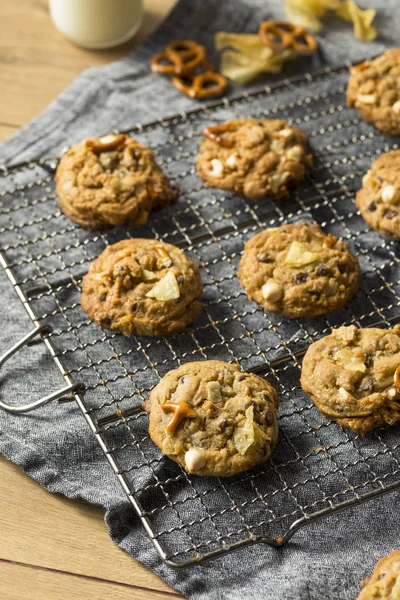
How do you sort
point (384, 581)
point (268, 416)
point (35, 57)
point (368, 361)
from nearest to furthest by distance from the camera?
1. point (384, 581)
2. point (268, 416)
3. point (368, 361)
4. point (35, 57)

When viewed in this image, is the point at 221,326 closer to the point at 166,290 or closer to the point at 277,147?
the point at 166,290

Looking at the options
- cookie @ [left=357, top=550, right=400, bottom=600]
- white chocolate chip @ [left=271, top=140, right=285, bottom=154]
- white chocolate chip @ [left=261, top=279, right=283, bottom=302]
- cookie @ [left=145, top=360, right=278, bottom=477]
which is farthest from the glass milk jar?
cookie @ [left=357, top=550, right=400, bottom=600]

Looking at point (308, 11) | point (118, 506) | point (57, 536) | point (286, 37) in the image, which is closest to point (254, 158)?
point (286, 37)

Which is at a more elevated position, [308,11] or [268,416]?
[308,11]

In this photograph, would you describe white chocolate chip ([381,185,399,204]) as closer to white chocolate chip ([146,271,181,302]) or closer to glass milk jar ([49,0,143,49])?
white chocolate chip ([146,271,181,302])

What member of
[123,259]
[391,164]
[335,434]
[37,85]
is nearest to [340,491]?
[335,434]

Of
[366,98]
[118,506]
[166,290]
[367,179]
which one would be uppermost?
[366,98]

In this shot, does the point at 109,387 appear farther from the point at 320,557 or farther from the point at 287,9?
the point at 287,9
